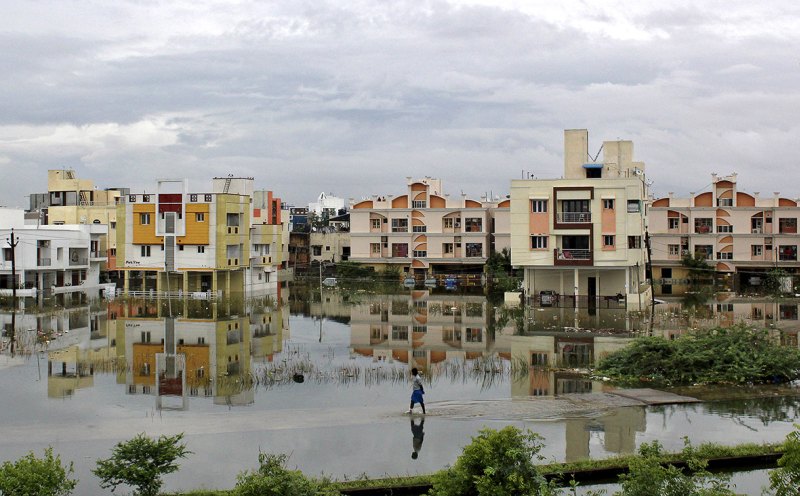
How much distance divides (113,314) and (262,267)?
57.0 feet

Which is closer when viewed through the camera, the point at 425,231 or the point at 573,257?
the point at 573,257

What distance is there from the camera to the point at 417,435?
46.1 feet

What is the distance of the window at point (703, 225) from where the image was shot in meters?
53.7

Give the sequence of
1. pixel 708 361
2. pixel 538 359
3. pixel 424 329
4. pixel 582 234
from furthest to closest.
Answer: pixel 582 234
pixel 424 329
pixel 538 359
pixel 708 361

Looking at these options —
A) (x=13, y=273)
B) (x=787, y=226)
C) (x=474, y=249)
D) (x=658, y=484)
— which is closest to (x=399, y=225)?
(x=474, y=249)

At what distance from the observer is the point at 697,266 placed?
52.5 m

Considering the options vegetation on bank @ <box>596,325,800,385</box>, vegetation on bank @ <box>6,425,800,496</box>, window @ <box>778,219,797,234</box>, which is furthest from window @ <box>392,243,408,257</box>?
vegetation on bank @ <box>6,425,800,496</box>

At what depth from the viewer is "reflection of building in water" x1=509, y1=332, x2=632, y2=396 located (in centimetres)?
1853

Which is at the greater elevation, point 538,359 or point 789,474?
point 789,474

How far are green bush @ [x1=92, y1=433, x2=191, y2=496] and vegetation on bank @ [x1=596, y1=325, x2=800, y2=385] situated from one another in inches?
466

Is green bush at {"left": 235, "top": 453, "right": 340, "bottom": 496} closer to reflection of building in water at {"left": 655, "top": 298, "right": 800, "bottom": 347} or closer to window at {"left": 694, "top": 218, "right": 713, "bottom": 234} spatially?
reflection of building in water at {"left": 655, "top": 298, "right": 800, "bottom": 347}

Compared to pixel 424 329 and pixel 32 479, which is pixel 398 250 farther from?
pixel 32 479

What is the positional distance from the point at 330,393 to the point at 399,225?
136 ft

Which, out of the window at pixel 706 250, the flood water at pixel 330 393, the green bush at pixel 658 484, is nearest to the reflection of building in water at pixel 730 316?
the flood water at pixel 330 393
